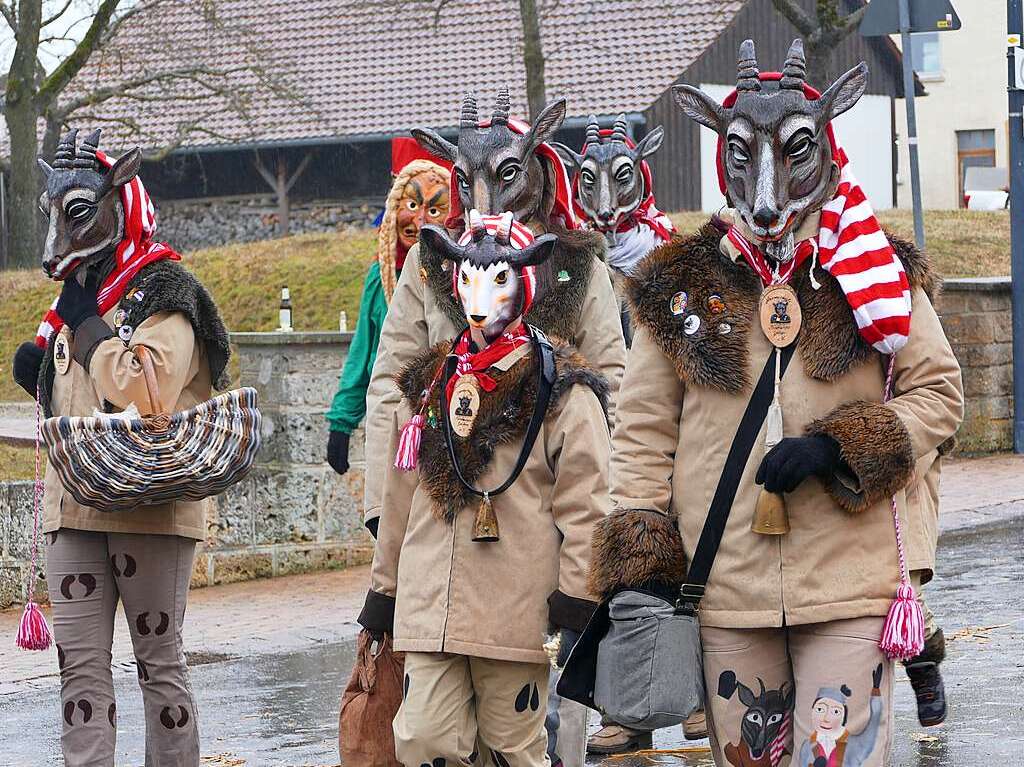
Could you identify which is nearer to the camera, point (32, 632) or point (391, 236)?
point (32, 632)

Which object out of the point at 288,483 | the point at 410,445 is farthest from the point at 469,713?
the point at 288,483

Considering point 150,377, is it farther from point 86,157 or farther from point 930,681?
point 930,681

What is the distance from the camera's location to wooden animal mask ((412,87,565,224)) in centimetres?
564

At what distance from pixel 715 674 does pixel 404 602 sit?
987 mm

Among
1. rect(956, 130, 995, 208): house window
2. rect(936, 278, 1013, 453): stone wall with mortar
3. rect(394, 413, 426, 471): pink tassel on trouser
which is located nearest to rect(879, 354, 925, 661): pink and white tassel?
rect(394, 413, 426, 471): pink tassel on trouser

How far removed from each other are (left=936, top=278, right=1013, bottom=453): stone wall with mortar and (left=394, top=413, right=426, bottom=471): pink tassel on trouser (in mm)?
9372

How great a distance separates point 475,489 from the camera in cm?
461

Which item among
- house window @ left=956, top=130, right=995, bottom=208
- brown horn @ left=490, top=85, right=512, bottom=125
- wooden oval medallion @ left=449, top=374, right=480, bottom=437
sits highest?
house window @ left=956, top=130, right=995, bottom=208

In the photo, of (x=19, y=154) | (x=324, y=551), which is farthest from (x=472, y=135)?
(x=19, y=154)

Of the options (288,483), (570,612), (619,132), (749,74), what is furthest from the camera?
(288,483)

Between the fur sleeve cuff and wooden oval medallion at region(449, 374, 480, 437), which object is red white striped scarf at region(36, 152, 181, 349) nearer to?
wooden oval medallion at region(449, 374, 480, 437)

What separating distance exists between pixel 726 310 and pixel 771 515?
51cm

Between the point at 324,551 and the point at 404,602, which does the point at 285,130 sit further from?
the point at 404,602

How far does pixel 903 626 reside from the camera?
3854mm
